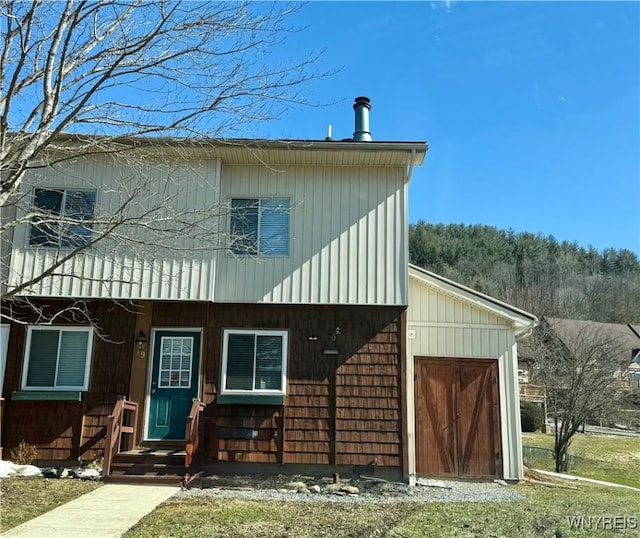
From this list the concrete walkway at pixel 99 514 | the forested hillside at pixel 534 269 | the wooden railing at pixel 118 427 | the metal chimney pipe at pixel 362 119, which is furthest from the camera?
the forested hillside at pixel 534 269

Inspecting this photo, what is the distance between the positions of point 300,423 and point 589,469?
9.48 metres

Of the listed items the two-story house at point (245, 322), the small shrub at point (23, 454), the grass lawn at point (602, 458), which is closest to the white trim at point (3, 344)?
the two-story house at point (245, 322)

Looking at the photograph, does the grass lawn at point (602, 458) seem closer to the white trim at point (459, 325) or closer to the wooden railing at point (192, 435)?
the white trim at point (459, 325)

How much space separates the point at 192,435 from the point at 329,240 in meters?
3.74

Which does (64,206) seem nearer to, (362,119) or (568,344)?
(362,119)

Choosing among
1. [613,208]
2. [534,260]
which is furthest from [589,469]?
[534,260]

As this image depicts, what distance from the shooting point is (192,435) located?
7.83 meters

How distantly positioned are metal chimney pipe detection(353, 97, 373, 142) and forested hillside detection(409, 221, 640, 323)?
3074cm

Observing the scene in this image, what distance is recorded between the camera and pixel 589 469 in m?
13.9

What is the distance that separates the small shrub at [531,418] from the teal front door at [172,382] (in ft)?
54.6

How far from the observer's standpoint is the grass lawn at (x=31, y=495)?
5688 millimetres

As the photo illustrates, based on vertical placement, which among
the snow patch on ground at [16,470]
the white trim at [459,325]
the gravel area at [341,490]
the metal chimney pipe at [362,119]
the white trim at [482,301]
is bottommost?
the gravel area at [341,490]

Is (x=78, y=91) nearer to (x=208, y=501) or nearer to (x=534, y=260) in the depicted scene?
(x=208, y=501)

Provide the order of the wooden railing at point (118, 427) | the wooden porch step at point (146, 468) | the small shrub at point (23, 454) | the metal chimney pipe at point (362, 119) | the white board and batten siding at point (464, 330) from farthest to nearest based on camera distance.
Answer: the metal chimney pipe at point (362, 119) < the white board and batten siding at point (464, 330) < the small shrub at point (23, 454) < the wooden railing at point (118, 427) < the wooden porch step at point (146, 468)
